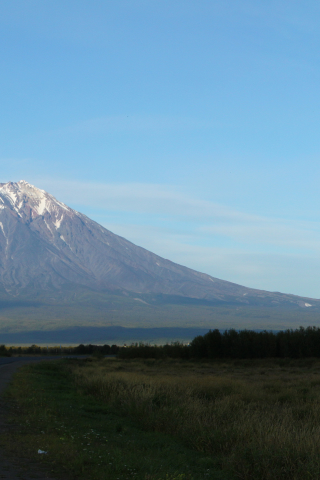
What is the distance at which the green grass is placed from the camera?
9.88 m

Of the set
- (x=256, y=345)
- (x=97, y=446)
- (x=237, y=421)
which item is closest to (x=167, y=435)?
(x=237, y=421)

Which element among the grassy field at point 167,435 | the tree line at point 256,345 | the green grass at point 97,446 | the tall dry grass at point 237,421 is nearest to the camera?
the green grass at point 97,446

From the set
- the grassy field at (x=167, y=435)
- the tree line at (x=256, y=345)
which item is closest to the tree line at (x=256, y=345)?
the tree line at (x=256, y=345)

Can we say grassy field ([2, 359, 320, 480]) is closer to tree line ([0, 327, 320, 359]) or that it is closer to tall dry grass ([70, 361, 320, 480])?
tall dry grass ([70, 361, 320, 480])

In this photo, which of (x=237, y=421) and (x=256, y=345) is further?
(x=256, y=345)

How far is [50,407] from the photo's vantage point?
17.4 meters

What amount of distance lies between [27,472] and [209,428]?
19.4 feet

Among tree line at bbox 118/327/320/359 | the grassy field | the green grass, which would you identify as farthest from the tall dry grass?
tree line at bbox 118/327/320/359

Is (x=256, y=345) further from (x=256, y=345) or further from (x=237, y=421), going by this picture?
(x=237, y=421)

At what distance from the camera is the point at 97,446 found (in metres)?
11.9

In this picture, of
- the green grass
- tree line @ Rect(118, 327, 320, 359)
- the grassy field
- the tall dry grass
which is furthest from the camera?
tree line @ Rect(118, 327, 320, 359)

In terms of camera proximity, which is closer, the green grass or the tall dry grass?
the green grass

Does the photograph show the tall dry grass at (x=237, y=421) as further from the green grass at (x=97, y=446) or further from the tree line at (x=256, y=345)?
the tree line at (x=256, y=345)

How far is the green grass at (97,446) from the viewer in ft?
32.4
